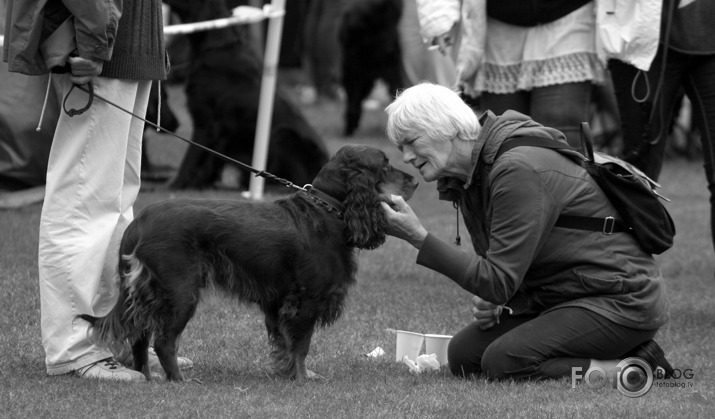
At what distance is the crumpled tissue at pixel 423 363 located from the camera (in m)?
4.36

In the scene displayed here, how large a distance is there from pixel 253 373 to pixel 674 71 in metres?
2.54

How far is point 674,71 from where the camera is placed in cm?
519

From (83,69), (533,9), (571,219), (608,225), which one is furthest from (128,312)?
(533,9)

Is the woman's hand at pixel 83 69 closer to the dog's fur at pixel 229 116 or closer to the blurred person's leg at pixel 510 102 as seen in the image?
the blurred person's leg at pixel 510 102

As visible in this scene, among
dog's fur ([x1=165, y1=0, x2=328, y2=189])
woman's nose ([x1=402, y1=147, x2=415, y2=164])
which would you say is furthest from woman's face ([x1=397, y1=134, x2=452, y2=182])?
dog's fur ([x1=165, y1=0, x2=328, y2=189])

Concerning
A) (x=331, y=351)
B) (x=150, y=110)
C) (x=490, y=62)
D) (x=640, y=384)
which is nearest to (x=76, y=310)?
(x=331, y=351)

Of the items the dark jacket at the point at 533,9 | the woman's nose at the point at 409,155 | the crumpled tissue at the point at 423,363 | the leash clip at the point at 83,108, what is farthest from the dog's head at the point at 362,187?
the dark jacket at the point at 533,9

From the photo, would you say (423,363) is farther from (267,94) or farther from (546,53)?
(267,94)

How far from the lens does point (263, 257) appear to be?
388 cm

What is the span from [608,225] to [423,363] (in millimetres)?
987

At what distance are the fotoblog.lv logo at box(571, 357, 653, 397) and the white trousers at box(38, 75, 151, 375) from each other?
1779 millimetres

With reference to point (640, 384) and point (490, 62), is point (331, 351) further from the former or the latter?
point (490, 62)

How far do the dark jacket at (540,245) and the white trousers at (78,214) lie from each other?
116 centimetres

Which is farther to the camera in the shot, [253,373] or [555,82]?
[555,82]
